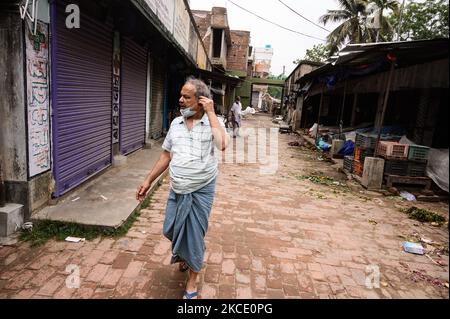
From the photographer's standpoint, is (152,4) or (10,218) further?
(152,4)

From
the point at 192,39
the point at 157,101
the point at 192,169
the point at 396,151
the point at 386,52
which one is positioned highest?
the point at 192,39

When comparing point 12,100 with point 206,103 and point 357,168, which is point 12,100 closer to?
point 206,103

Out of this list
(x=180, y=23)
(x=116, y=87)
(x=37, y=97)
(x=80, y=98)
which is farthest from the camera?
(x=180, y=23)

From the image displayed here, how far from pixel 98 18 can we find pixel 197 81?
405cm

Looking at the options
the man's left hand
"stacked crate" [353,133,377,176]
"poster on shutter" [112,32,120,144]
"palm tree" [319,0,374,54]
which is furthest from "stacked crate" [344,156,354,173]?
"palm tree" [319,0,374,54]

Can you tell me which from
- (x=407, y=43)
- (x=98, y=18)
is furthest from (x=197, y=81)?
(x=407, y=43)

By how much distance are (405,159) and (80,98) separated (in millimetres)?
6904

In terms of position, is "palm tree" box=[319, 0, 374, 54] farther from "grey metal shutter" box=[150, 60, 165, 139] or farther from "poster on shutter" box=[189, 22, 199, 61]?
"grey metal shutter" box=[150, 60, 165, 139]

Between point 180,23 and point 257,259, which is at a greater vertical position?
point 180,23

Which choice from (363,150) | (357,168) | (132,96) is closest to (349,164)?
(357,168)

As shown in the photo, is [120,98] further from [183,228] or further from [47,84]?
[183,228]

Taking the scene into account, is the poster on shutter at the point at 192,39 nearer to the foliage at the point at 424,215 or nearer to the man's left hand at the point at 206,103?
the foliage at the point at 424,215

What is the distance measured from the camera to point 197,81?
278 centimetres

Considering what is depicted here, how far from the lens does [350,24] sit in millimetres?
24344
